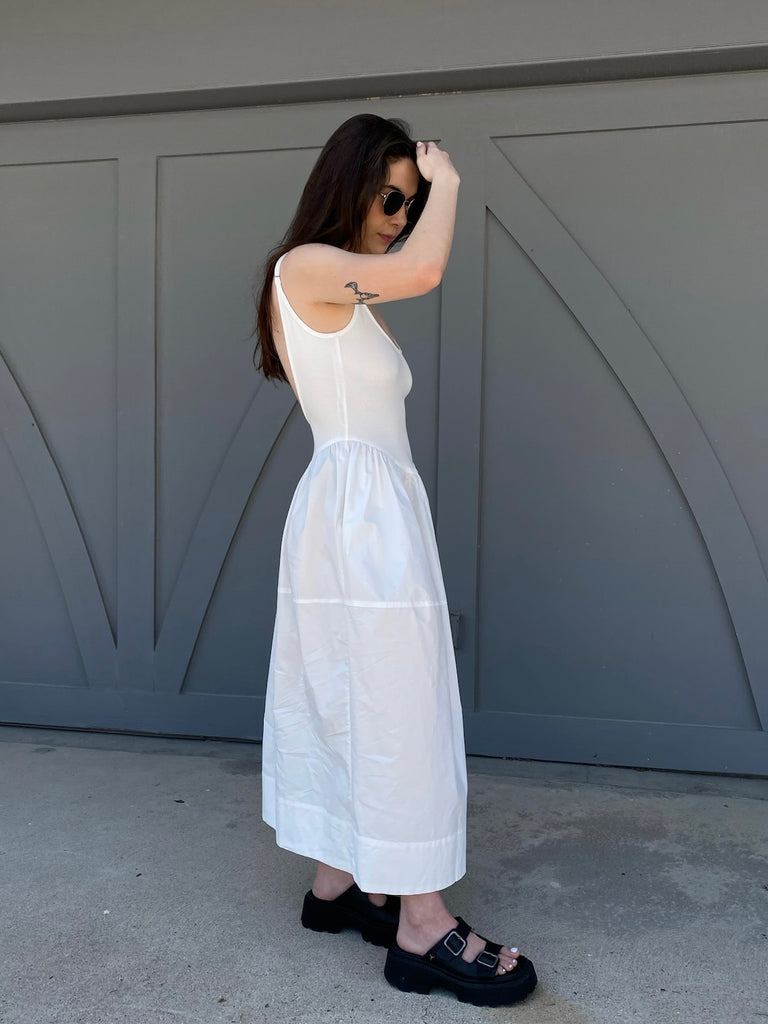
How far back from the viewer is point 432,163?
1.78 meters

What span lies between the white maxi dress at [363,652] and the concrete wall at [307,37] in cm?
157

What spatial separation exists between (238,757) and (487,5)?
263 centimetres

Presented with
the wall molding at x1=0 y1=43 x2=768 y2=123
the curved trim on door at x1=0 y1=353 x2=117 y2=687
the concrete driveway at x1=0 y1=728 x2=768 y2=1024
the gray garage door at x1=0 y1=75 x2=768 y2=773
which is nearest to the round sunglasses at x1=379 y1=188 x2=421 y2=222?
the gray garage door at x1=0 y1=75 x2=768 y2=773

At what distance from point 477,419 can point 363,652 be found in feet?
4.93

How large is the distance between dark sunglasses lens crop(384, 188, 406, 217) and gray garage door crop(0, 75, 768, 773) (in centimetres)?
131

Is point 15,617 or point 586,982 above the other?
point 15,617

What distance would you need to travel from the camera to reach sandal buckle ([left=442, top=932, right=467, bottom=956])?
1.79 meters

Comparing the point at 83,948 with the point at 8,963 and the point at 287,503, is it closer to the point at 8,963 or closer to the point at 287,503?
the point at 8,963

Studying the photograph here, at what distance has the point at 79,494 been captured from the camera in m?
3.49

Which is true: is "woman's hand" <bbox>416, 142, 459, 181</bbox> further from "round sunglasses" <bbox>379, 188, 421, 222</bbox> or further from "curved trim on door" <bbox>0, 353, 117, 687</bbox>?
"curved trim on door" <bbox>0, 353, 117, 687</bbox>

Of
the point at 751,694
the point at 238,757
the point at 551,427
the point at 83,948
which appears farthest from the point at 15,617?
the point at 751,694

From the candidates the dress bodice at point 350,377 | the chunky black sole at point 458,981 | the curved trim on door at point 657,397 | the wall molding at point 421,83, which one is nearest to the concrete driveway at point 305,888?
Answer: the chunky black sole at point 458,981

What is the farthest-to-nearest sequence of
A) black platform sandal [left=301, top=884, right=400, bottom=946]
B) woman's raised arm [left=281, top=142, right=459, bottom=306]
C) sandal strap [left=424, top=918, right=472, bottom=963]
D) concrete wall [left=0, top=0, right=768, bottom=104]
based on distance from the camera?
concrete wall [left=0, top=0, right=768, bottom=104] < black platform sandal [left=301, top=884, right=400, bottom=946] < sandal strap [left=424, top=918, right=472, bottom=963] < woman's raised arm [left=281, top=142, right=459, bottom=306]

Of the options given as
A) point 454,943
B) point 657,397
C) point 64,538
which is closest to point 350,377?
point 454,943
